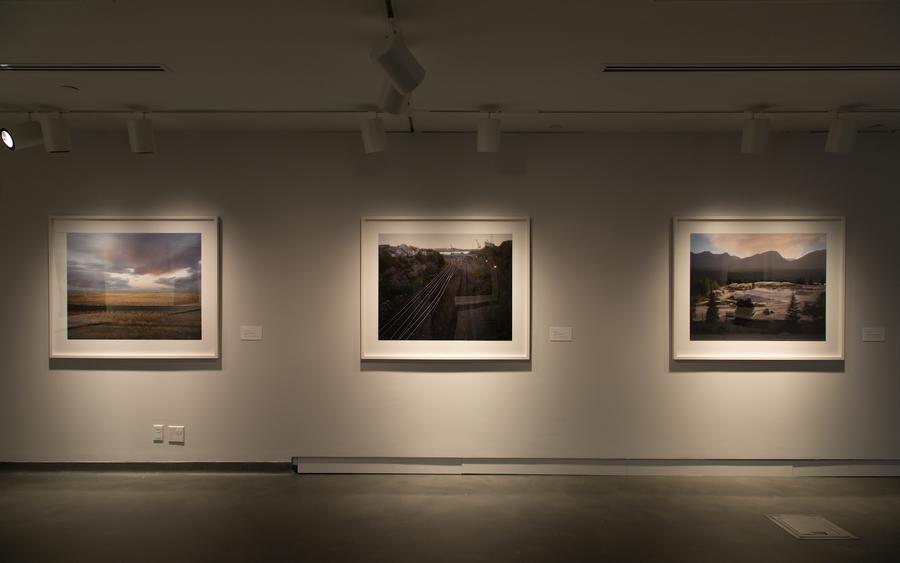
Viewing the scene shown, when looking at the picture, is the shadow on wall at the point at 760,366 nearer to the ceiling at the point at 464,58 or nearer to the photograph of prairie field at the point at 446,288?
Result: the photograph of prairie field at the point at 446,288

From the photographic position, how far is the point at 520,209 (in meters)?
4.17

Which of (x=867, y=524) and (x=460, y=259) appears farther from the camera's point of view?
(x=460, y=259)

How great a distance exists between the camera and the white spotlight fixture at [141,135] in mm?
3625

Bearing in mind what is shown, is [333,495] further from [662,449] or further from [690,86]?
[690,86]

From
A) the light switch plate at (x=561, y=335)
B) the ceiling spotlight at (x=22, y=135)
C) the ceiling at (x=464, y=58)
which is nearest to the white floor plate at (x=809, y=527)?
the light switch plate at (x=561, y=335)

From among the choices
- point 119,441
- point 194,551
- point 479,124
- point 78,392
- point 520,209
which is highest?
point 479,124

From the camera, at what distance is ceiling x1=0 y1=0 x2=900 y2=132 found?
2.32 metres

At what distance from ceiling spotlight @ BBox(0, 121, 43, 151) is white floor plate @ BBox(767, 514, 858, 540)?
5.56 meters

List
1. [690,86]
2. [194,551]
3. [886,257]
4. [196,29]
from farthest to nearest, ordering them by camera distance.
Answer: [886,257] < [690,86] < [194,551] < [196,29]

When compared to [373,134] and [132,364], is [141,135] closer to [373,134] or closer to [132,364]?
[373,134]

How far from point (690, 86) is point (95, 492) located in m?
4.90

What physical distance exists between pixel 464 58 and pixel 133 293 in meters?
3.16

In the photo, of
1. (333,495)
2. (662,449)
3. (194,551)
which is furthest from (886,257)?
(194,551)

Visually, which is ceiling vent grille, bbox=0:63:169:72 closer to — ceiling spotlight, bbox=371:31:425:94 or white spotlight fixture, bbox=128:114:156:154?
white spotlight fixture, bbox=128:114:156:154
